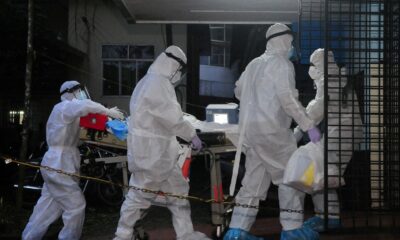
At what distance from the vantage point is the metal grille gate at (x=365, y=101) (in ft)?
15.5

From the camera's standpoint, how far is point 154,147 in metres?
5.06

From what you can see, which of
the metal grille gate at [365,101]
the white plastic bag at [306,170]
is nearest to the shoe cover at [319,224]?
the metal grille gate at [365,101]

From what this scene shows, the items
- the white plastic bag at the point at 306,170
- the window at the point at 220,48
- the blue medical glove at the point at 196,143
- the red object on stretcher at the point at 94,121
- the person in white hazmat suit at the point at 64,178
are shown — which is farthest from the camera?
the window at the point at 220,48

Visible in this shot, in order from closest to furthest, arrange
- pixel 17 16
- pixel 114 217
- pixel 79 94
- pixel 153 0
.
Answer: pixel 79 94 → pixel 153 0 → pixel 114 217 → pixel 17 16

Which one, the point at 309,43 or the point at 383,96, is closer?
the point at 383,96

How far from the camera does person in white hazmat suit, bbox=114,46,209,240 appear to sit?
5062 mm

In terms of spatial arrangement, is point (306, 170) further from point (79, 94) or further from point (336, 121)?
point (79, 94)

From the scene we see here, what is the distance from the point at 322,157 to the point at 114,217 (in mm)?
4717

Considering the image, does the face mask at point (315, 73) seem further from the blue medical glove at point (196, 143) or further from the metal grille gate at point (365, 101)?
the blue medical glove at point (196, 143)

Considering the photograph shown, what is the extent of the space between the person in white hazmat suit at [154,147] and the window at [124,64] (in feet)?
35.2

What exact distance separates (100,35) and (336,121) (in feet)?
38.1

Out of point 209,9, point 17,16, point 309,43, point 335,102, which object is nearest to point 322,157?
point 335,102

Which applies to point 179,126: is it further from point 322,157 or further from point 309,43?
point 309,43

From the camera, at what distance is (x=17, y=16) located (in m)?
12.5
